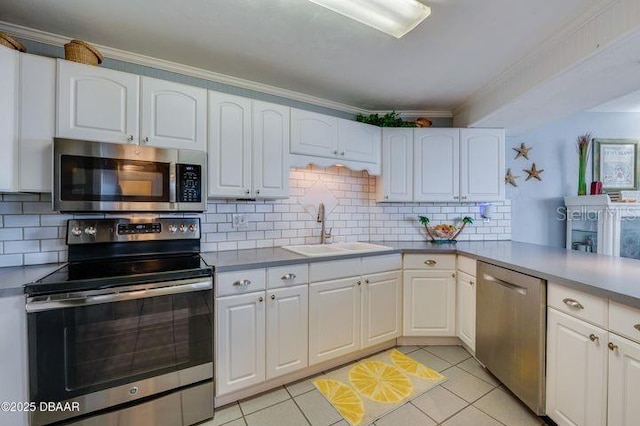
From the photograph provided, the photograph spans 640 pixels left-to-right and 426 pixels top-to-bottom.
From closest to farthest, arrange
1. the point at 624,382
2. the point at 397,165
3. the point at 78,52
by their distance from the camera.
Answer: the point at 624,382, the point at 78,52, the point at 397,165

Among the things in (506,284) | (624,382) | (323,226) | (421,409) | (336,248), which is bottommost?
(421,409)

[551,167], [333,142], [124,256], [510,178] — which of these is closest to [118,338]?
[124,256]

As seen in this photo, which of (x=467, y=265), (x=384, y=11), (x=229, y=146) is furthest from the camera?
(x=467, y=265)

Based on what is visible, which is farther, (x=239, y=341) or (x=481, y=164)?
(x=481, y=164)

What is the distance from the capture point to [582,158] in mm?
3348

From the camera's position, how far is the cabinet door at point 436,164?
2.88 m

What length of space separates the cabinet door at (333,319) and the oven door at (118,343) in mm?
744

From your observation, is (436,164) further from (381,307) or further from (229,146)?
(229,146)

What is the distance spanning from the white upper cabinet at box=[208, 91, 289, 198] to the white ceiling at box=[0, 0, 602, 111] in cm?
35

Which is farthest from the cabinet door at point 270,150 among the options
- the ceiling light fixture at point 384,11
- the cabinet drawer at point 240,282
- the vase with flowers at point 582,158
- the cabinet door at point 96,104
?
the vase with flowers at point 582,158

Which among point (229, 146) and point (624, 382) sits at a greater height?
point (229, 146)

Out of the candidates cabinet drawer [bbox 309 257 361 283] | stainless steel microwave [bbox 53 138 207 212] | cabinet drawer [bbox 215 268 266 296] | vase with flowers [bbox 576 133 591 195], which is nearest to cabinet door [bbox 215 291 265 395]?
cabinet drawer [bbox 215 268 266 296]

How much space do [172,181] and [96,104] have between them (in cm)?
60

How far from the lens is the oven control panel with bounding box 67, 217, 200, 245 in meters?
1.81
